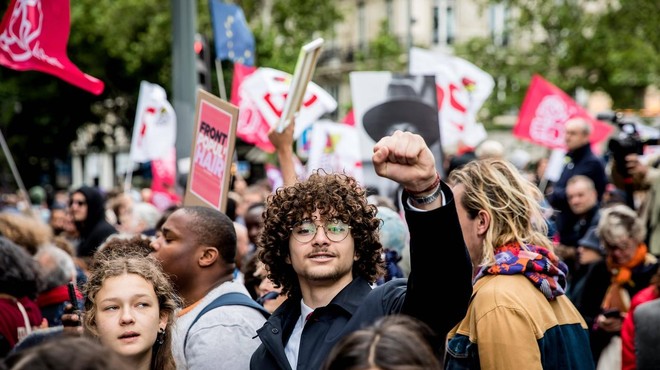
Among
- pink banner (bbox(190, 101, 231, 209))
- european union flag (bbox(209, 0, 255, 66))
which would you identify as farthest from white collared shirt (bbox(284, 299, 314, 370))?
european union flag (bbox(209, 0, 255, 66))

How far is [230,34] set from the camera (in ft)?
43.6

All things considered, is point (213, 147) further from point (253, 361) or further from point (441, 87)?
point (441, 87)

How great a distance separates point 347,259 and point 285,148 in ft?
6.37

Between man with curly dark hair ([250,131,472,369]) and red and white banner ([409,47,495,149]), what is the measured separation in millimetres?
7452

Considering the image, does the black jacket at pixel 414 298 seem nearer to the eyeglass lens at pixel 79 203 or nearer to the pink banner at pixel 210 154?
the pink banner at pixel 210 154

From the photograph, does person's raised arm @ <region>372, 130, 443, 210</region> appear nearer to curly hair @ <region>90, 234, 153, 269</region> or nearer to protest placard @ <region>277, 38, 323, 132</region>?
curly hair @ <region>90, 234, 153, 269</region>

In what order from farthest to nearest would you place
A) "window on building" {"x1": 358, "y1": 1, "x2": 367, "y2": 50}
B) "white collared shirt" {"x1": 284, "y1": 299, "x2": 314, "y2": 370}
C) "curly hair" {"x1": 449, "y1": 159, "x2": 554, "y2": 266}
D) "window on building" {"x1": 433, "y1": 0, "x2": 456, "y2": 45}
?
"window on building" {"x1": 358, "y1": 1, "x2": 367, "y2": 50}
"window on building" {"x1": 433, "y1": 0, "x2": 456, "y2": 45}
"curly hair" {"x1": 449, "y1": 159, "x2": 554, "y2": 266}
"white collared shirt" {"x1": 284, "y1": 299, "x2": 314, "y2": 370}

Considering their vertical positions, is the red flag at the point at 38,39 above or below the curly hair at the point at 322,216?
above

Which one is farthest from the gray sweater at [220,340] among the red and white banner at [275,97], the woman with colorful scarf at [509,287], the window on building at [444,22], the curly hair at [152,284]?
the window on building at [444,22]

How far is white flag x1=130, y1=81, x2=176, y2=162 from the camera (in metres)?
13.4

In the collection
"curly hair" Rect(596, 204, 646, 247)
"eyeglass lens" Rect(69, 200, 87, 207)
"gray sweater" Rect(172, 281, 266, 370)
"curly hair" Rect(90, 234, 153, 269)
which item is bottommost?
"eyeglass lens" Rect(69, 200, 87, 207)

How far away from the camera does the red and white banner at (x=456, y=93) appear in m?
11.9

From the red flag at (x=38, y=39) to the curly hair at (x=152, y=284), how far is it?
3.36 meters

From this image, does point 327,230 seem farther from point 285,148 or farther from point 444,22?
point 444,22
